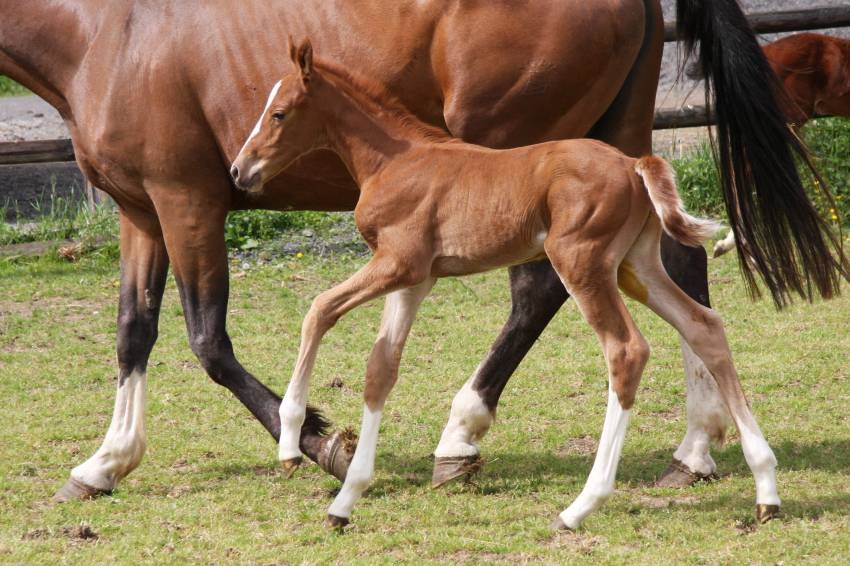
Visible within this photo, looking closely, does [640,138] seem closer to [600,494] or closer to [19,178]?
[600,494]

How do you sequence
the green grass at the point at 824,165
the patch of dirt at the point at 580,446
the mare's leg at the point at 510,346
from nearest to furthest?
1. the mare's leg at the point at 510,346
2. the patch of dirt at the point at 580,446
3. the green grass at the point at 824,165

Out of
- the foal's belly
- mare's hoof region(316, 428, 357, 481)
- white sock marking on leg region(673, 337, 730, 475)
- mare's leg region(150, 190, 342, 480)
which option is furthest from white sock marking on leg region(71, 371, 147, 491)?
white sock marking on leg region(673, 337, 730, 475)

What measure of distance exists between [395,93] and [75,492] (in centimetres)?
193

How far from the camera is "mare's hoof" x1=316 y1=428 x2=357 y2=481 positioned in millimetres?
4727

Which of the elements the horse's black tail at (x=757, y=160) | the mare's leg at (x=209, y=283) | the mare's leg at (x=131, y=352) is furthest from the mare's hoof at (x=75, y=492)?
the horse's black tail at (x=757, y=160)

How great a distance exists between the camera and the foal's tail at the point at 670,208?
3898 millimetres

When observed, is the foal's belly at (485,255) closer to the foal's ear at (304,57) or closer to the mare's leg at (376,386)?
the mare's leg at (376,386)

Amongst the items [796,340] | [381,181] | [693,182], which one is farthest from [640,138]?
[693,182]

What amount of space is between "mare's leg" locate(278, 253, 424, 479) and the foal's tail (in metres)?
0.82

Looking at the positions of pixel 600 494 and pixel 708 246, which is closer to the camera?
pixel 600 494

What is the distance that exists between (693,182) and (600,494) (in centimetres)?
588

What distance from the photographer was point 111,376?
21.9 feet

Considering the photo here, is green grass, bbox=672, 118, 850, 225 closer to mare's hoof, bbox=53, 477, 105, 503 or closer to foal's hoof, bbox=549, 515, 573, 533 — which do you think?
foal's hoof, bbox=549, 515, 573, 533

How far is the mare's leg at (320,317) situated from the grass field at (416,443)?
1.10 ft
